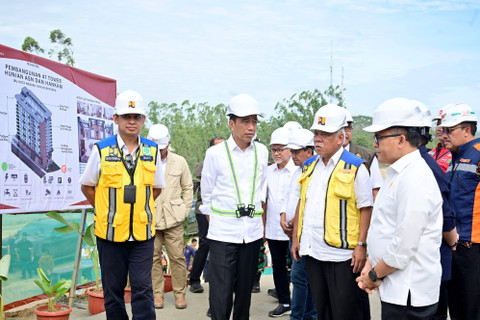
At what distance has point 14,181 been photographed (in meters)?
4.60

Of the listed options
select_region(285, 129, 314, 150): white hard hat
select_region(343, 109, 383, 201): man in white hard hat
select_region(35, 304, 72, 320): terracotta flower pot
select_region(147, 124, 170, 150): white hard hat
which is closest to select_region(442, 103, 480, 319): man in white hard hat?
select_region(343, 109, 383, 201): man in white hard hat

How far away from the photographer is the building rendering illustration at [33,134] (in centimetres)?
465

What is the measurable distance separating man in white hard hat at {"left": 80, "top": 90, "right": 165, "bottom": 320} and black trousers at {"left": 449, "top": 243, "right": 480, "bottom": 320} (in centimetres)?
259

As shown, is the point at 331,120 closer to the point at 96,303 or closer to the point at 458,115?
the point at 458,115

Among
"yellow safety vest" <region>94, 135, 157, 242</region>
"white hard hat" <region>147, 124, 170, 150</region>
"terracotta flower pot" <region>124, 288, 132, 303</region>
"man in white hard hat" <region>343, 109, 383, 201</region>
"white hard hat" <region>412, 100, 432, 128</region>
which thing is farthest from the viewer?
"terracotta flower pot" <region>124, 288, 132, 303</region>

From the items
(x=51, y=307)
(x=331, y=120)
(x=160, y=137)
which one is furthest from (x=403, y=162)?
(x=51, y=307)

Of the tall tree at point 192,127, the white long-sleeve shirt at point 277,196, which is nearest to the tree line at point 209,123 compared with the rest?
the tall tree at point 192,127

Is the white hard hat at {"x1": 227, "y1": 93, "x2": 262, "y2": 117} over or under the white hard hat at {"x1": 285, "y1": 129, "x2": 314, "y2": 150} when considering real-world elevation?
over

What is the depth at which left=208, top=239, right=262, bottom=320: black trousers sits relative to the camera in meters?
4.04

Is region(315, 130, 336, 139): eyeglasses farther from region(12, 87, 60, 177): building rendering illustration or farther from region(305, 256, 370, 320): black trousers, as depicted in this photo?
region(12, 87, 60, 177): building rendering illustration

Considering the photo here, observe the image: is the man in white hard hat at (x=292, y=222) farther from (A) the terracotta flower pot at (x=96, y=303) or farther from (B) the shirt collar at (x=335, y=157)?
(A) the terracotta flower pot at (x=96, y=303)

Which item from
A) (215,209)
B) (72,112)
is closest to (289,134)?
(215,209)

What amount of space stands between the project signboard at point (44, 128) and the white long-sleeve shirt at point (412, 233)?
3578mm

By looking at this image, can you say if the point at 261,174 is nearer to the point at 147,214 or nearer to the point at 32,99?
the point at 147,214
